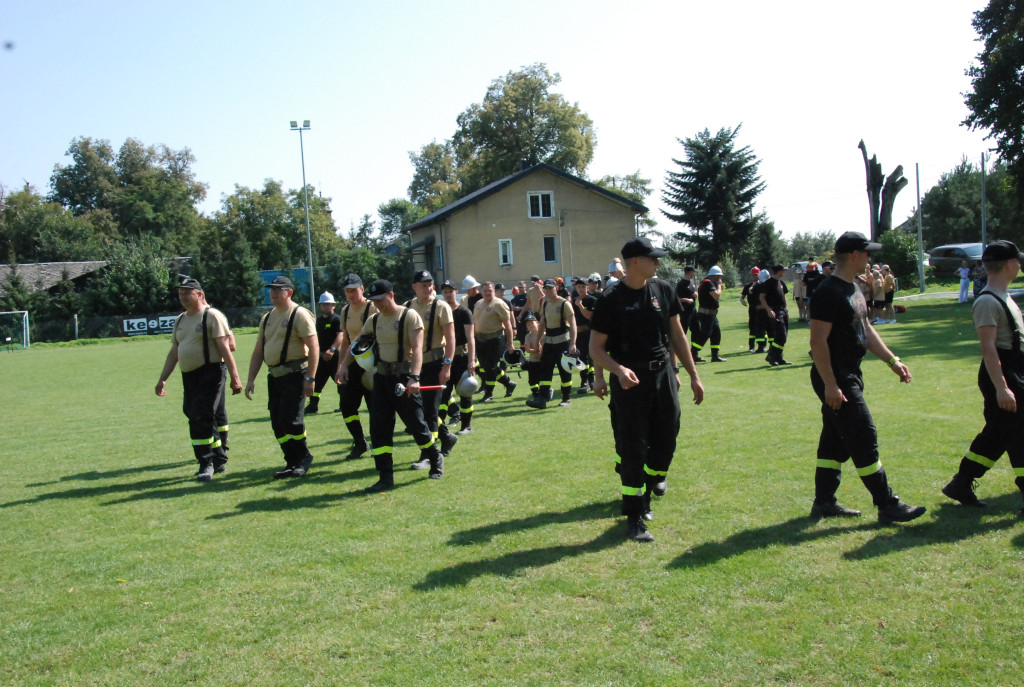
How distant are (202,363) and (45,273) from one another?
58.0 metres

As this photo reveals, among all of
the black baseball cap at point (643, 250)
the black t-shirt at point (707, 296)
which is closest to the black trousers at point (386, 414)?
the black baseball cap at point (643, 250)

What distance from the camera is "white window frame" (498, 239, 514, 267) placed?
52.9 meters

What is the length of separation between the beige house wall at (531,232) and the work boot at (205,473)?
42797 millimetres

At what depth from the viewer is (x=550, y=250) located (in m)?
54.0

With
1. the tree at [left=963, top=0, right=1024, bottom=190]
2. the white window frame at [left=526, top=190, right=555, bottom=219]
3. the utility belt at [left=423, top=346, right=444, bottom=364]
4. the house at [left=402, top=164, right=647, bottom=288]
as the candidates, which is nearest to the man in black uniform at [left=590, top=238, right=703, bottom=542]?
the utility belt at [left=423, top=346, right=444, bottom=364]

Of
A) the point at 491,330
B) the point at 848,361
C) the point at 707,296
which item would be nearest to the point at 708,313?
the point at 707,296

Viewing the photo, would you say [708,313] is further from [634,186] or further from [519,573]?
[634,186]

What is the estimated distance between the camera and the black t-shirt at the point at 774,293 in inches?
666

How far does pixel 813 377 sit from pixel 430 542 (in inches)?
122

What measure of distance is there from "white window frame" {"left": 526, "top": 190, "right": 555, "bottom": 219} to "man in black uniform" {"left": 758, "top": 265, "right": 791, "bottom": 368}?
3623 centimetres

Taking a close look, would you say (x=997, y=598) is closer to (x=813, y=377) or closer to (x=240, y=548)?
(x=813, y=377)

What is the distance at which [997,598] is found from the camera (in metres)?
4.33

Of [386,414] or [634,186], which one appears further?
[634,186]

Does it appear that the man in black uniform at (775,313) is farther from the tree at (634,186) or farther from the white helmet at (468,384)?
the tree at (634,186)
